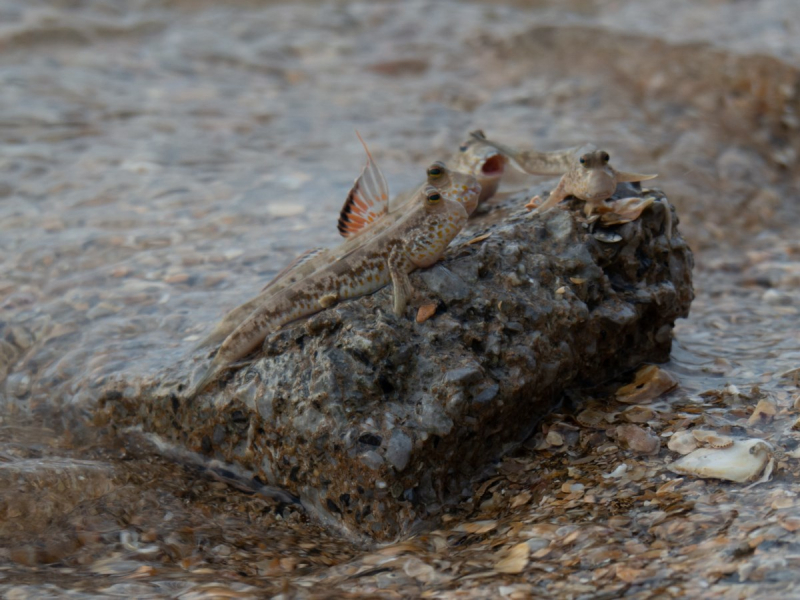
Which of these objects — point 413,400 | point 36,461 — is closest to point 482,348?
point 413,400

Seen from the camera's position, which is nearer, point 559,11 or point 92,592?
point 92,592

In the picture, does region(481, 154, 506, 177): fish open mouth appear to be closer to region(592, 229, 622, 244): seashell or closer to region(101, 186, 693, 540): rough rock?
region(101, 186, 693, 540): rough rock

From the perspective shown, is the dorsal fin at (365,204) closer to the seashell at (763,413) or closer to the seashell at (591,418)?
the seashell at (591,418)

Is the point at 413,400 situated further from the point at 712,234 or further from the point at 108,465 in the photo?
the point at 712,234

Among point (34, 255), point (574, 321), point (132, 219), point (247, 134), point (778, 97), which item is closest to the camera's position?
point (574, 321)

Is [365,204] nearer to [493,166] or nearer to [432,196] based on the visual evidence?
[432,196]

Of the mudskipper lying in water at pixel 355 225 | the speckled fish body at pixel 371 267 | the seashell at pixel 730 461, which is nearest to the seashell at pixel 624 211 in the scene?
the mudskipper lying in water at pixel 355 225

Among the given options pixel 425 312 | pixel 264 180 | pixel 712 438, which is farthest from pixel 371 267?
pixel 264 180
